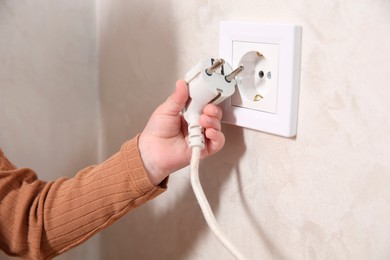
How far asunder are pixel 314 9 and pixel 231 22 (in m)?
0.09

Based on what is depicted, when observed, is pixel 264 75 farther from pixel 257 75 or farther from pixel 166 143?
pixel 166 143

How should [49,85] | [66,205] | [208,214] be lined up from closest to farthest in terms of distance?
[208,214], [66,205], [49,85]

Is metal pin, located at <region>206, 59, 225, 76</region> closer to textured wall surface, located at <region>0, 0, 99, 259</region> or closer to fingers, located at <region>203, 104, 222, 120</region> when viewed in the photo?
fingers, located at <region>203, 104, 222, 120</region>

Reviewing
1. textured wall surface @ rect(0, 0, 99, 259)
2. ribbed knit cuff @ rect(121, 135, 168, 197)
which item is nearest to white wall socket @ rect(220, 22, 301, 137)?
ribbed knit cuff @ rect(121, 135, 168, 197)

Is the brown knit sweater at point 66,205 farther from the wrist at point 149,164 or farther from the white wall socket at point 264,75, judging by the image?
the white wall socket at point 264,75

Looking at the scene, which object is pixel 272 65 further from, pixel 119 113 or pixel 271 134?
pixel 119 113

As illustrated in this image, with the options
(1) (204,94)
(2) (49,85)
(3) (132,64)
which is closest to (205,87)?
(1) (204,94)

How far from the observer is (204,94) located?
384 millimetres

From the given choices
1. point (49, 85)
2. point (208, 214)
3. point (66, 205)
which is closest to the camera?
point (208, 214)

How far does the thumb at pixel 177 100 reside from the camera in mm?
396

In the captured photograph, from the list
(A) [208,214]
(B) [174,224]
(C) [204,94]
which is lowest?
(B) [174,224]

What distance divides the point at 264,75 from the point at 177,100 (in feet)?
0.29

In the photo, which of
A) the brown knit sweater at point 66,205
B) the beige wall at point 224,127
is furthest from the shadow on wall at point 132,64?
the brown knit sweater at point 66,205

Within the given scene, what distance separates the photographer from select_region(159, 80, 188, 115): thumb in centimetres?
40
